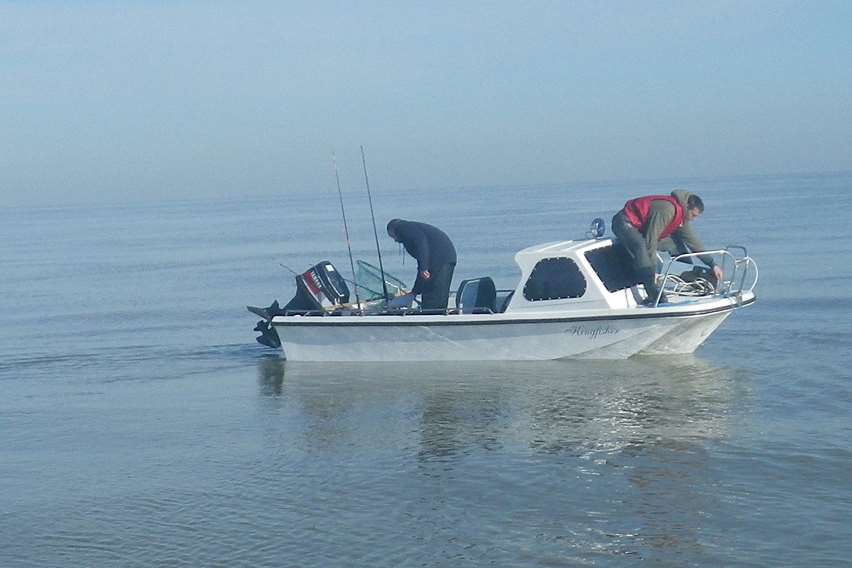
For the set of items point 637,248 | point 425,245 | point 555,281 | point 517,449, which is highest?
point 425,245

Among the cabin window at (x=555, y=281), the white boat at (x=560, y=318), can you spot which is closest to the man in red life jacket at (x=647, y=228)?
the white boat at (x=560, y=318)

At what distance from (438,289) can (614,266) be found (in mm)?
2194

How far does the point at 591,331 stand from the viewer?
45.9 feet

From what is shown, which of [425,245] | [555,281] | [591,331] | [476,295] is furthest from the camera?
[476,295]

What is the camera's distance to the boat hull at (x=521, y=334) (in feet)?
45.1

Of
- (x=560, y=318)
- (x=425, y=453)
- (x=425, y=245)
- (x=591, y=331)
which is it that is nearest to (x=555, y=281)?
(x=560, y=318)

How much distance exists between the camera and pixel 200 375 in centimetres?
1548

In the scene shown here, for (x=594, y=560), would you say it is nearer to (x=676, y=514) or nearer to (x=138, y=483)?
(x=676, y=514)

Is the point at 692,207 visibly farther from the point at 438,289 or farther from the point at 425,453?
the point at 425,453

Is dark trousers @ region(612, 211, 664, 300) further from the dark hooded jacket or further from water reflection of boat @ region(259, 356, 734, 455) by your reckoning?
the dark hooded jacket

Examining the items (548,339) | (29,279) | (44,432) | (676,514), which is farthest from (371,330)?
(29,279)

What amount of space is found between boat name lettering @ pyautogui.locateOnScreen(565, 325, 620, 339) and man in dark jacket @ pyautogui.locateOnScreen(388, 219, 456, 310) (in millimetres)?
1661

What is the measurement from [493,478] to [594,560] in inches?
82.3

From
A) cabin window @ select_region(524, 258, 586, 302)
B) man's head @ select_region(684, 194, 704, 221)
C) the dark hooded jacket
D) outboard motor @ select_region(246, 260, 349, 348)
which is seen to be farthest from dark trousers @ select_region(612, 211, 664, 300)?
outboard motor @ select_region(246, 260, 349, 348)
